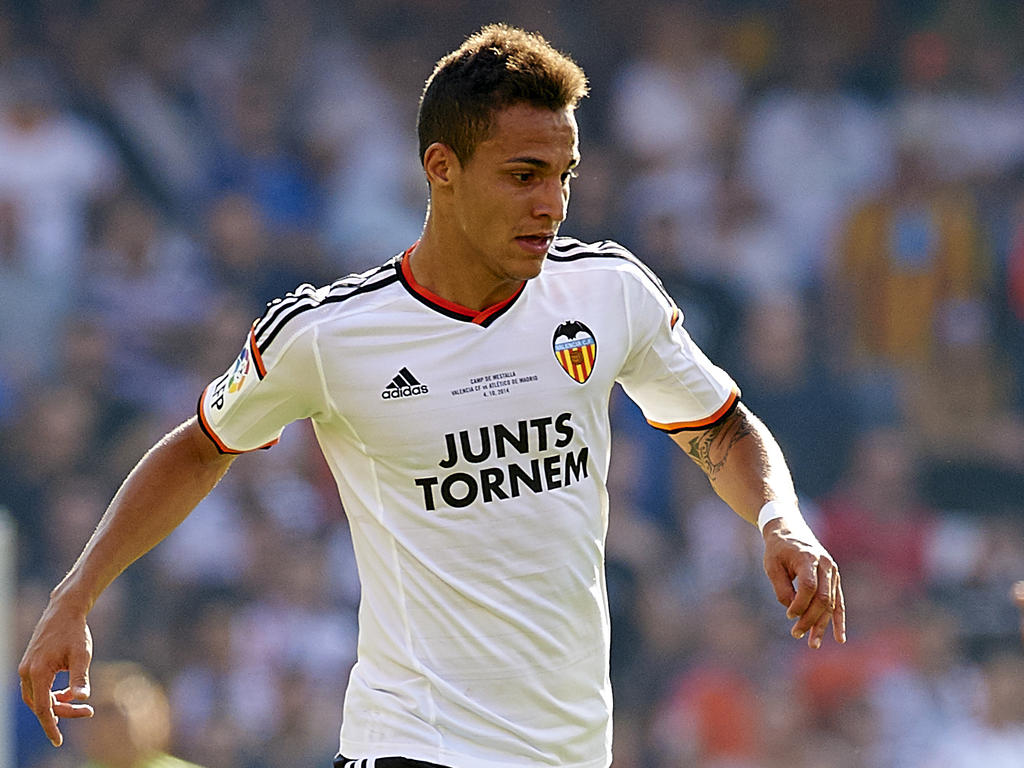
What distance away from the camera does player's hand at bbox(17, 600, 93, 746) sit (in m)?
3.66

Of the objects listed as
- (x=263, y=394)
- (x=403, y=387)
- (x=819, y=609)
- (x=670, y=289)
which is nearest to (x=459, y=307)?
(x=403, y=387)

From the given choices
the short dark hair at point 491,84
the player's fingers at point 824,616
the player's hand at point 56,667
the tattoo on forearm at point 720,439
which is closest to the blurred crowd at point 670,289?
the tattoo on forearm at point 720,439

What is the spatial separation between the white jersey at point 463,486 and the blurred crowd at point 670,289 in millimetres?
5591

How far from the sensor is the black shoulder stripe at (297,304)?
3.88m

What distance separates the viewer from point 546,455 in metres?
3.87

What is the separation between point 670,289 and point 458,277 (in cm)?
675

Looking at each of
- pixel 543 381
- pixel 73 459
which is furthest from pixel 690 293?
pixel 543 381

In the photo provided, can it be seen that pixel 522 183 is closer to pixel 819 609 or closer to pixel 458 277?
pixel 458 277

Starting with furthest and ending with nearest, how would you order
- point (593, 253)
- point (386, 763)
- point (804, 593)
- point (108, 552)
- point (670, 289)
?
1. point (670, 289)
2. point (593, 253)
3. point (108, 552)
4. point (386, 763)
5. point (804, 593)

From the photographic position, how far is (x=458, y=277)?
3.96 meters

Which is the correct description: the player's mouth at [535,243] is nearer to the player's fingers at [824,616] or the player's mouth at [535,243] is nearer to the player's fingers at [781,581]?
the player's fingers at [781,581]

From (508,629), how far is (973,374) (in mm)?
7575

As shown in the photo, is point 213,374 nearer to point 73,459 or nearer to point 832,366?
point 73,459

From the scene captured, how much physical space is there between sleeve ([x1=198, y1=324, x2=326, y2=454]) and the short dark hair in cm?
59
